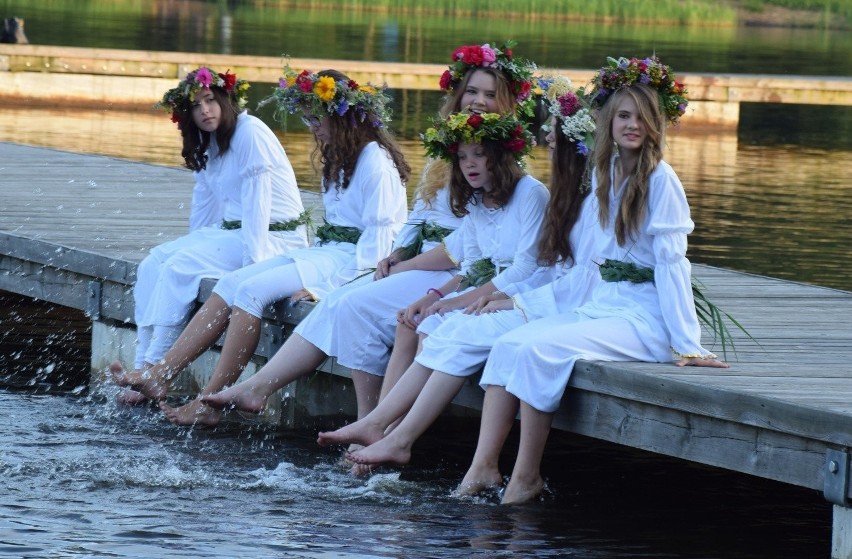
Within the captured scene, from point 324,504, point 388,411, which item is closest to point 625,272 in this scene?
point 388,411

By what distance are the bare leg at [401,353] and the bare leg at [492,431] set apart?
0.54m

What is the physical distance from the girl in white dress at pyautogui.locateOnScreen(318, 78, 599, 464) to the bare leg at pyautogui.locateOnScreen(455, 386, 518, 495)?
0.17 m

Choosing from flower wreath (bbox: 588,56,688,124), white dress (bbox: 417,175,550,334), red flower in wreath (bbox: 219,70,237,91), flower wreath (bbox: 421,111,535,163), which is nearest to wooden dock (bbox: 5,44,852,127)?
red flower in wreath (bbox: 219,70,237,91)

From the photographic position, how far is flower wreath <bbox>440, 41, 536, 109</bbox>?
661 cm

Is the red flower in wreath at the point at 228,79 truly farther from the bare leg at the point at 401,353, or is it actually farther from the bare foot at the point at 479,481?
the bare foot at the point at 479,481

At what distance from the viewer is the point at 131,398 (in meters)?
7.41

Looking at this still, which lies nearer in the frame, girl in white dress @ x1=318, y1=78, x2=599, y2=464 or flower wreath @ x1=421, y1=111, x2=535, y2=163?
girl in white dress @ x1=318, y1=78, x2=599, y2=464

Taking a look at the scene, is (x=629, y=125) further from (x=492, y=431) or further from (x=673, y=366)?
(x=492, y=431)

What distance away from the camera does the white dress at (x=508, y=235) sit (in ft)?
20.5

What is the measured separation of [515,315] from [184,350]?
1.67 meters

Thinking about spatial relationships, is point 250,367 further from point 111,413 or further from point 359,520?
point 359,520

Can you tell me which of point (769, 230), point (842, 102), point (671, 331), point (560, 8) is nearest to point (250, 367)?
point (671, 331)

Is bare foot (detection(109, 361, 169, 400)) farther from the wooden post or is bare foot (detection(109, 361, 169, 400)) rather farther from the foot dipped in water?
the wooden post

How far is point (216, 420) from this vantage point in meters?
7.11
